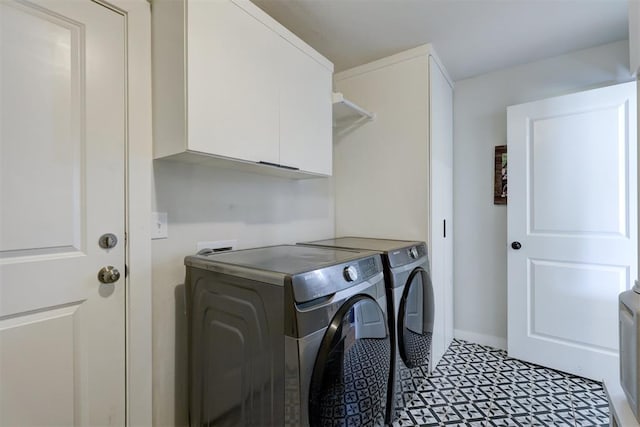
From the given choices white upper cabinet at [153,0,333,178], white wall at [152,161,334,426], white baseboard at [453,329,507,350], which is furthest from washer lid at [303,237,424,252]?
white baseboard at [453,329,507,350]

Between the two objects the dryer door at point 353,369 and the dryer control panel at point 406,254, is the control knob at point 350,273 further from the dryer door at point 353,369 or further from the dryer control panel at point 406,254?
the dryer control panel at point 406,254

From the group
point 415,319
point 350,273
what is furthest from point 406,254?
point 350,273

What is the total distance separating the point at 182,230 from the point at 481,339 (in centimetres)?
260

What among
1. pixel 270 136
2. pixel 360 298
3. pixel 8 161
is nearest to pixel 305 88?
pixel 270 136

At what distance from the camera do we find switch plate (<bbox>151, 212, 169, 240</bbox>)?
1324 mm

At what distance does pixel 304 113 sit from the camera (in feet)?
5.58

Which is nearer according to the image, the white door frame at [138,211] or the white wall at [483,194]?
the white door frame at [138,211]

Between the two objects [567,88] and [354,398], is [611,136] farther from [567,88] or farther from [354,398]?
[354,398]

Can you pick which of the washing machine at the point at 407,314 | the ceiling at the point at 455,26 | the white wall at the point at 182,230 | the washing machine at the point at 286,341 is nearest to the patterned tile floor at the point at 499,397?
the washing machine at the point at 407,314

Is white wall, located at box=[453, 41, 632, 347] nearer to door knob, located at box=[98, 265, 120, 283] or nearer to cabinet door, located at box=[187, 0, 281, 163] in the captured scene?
cabinet door, located at box=[187, 0, 281, 163]

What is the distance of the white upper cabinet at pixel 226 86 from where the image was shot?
1.14 meters

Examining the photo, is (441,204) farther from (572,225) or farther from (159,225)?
(159,225)

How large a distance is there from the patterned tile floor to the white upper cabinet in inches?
57.0

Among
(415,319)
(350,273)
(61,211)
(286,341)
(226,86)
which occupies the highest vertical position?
(226,86)
